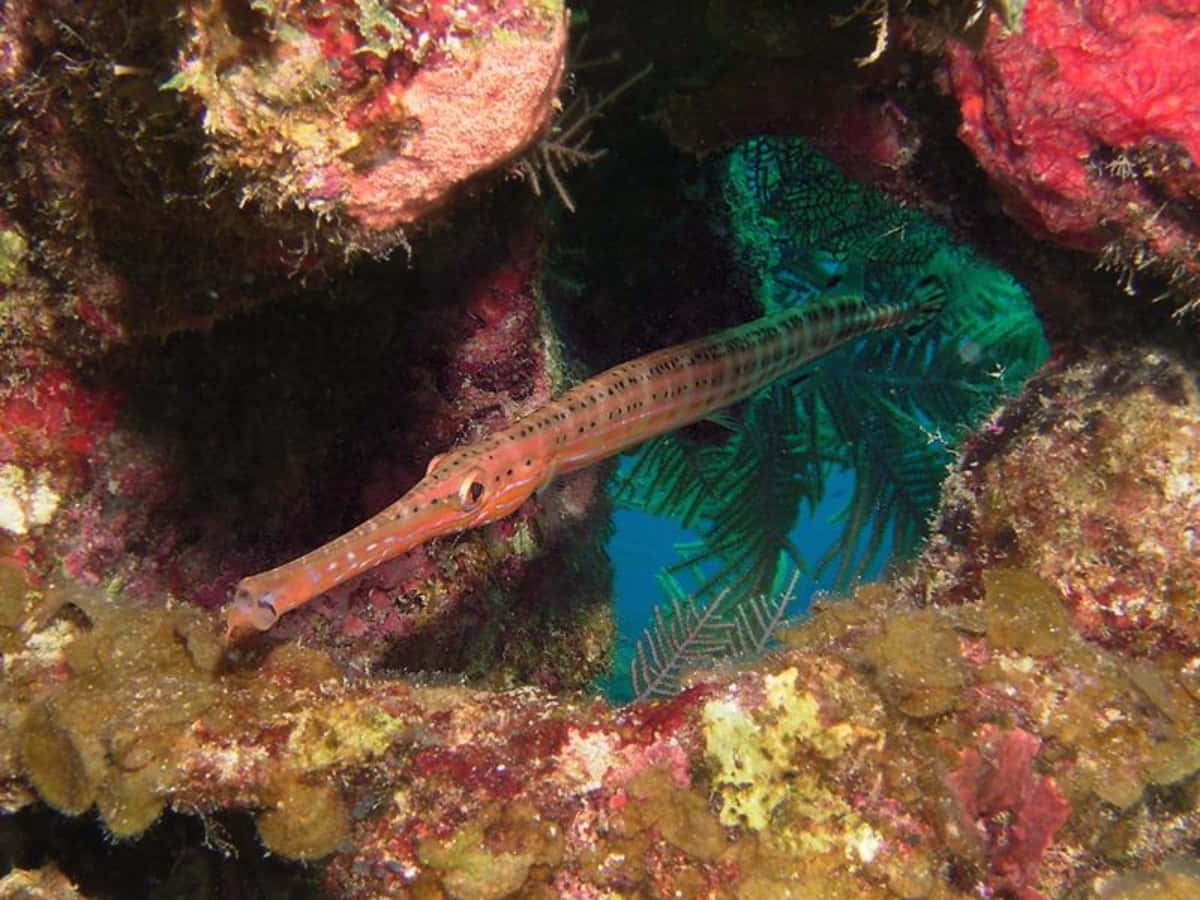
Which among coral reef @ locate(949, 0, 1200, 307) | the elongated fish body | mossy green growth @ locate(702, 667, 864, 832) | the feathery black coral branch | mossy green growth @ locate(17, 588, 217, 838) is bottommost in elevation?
the feathery black coral branch

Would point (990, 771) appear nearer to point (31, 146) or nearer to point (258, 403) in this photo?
point (258, 403)

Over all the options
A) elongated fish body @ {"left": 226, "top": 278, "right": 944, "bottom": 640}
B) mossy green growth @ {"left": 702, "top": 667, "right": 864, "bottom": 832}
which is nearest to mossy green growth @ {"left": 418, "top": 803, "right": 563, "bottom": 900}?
mossy green growth @ {"left": 702, "top": 667, "right": 864, "bottom": 832}

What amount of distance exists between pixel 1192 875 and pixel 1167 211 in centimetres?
248

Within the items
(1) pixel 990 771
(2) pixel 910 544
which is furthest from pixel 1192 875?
(2) pixel 910 544

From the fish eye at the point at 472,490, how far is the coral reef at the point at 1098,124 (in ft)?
8.25

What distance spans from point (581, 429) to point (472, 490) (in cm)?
88

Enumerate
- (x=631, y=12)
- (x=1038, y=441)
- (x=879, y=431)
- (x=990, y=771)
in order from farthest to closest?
(x=879, y=431) < (x=631, y=12) < (x=1038, y=441) < (x=990, y=771)

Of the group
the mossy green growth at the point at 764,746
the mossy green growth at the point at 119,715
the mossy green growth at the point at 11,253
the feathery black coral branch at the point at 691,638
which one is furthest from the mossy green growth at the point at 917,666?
the mossy green growth at the point at 11,253

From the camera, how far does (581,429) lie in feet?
13.6

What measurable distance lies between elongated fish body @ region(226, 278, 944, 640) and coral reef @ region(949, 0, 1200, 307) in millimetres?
2015

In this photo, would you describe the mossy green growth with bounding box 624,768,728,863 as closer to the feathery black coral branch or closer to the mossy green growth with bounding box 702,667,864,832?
the mossy green growth with bounding box 702,667,864,832

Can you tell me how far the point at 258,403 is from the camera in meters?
4.44

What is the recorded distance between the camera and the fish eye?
3364 millimetres

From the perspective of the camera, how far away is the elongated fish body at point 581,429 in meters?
2.71
